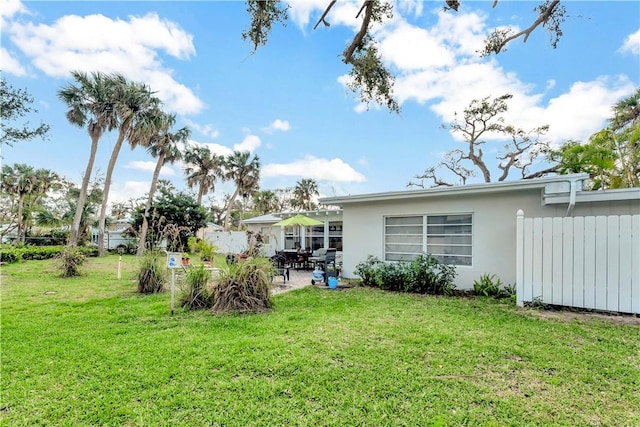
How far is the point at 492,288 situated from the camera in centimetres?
770

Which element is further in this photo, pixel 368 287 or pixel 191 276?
pixel 368 287

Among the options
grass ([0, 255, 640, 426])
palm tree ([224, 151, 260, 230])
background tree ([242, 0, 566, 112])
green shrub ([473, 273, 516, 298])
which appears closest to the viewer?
grass ([0, 255, 640, 426])

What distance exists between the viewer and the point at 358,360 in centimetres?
391

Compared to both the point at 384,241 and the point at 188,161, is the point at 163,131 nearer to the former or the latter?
the point at 188,161

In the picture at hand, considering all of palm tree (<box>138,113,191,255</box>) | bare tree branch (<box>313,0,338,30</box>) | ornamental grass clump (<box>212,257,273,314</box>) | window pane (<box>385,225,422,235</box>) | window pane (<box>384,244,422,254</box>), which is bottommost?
ornamental grass clump (<box>212,257,273,314</box>)

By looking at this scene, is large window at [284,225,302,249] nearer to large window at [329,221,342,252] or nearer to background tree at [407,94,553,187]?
large window at [329,221,342,252]

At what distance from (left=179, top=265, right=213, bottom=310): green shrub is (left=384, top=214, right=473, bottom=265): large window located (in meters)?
5.54

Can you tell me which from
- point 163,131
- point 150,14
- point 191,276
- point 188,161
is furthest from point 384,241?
point 188,161

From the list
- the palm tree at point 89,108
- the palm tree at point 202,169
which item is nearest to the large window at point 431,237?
the palm tree at point 89,108

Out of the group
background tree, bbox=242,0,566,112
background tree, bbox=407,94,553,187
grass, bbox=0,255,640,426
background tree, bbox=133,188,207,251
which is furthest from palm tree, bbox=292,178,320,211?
grass, bbox=0,255,640,426

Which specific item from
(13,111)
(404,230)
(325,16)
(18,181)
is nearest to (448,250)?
(404,230)

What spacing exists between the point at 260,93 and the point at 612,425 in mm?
14016

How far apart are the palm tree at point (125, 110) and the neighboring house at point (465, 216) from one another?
1515 centimetres

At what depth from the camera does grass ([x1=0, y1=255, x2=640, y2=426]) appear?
9.32 feet
